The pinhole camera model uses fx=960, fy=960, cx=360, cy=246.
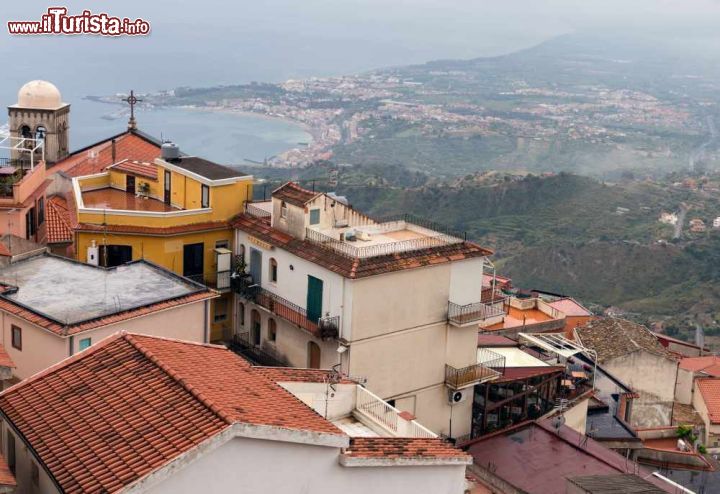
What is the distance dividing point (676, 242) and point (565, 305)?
56.4 m

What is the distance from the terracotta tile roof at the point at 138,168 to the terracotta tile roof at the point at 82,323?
1066cm

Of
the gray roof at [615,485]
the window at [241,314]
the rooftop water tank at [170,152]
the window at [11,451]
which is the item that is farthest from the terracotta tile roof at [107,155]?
the gray roof at [615,485]

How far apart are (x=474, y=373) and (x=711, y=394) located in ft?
45.9

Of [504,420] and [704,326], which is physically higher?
[504,420]

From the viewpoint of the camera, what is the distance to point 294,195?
26.4 metres

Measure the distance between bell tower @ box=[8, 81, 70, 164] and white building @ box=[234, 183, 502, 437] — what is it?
13.1m

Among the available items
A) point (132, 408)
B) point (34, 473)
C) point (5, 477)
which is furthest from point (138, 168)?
point (5, 477)

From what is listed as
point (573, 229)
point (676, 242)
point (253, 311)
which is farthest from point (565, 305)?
point (573, 229)

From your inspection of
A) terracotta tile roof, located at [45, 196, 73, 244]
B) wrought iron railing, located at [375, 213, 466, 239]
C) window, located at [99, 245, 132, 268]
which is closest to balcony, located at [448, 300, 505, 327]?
wrought iron railing, located at [375, 213, 466, 239]

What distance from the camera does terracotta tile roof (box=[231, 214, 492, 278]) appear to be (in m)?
23.8

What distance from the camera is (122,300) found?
21391mm

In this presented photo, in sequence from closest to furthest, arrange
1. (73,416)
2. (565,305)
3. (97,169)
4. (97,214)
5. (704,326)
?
(73,416)
(97,214)
(97,169)
(565,305)
(704,326)

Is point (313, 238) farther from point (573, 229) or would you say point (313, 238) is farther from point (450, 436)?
point (573, 229)

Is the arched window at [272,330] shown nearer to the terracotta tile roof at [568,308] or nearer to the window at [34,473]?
the window at [34,473]
